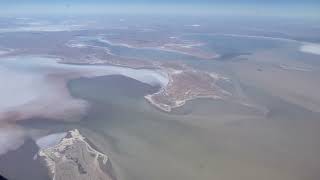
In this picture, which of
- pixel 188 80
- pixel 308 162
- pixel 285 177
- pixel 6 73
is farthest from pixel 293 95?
pixel 6 73

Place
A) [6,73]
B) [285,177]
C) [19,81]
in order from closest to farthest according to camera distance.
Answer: [285,177]
[19,81]
[6,73]

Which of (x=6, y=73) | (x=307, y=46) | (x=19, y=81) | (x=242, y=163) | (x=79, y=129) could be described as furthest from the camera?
(x=307, y=46)

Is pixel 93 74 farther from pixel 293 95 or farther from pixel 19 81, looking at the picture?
pixel 293 95

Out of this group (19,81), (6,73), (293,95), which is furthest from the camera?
(6,73)

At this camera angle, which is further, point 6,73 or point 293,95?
point 6,73

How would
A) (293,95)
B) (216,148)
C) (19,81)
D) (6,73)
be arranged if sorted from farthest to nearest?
(6,73), (19,81), (293,95), (216,148)

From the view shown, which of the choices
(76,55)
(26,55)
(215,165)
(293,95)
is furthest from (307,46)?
(215,165)

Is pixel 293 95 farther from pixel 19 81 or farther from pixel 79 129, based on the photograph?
pixel 19 81

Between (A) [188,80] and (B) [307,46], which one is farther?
(B) [307,46]

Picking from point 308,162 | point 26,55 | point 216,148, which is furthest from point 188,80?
point 26,55
